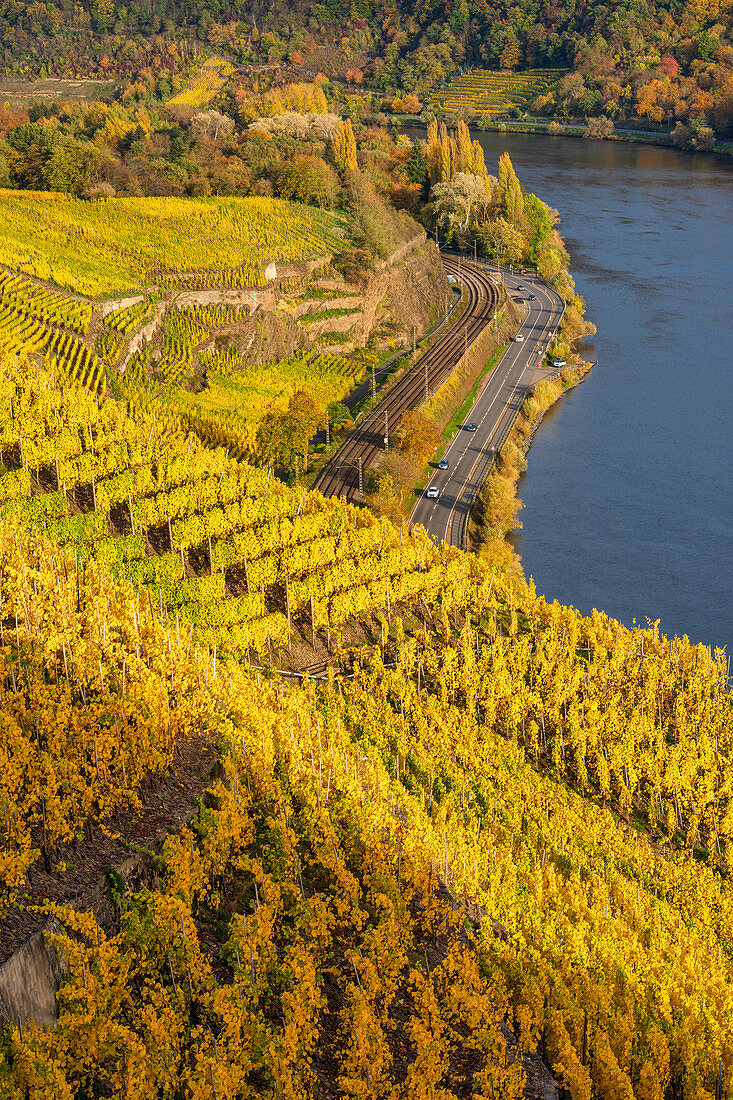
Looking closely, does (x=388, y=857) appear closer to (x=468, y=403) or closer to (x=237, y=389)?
(x=237, y=389)

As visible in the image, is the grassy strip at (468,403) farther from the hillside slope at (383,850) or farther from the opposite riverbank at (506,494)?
the hillside slope at (383,850)

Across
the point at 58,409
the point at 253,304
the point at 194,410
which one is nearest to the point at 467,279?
the point at 253,304

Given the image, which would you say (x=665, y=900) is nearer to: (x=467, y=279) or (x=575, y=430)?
(x=575, y=430)


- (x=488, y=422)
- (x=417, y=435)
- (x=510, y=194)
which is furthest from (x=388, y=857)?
(x=510, y=194)

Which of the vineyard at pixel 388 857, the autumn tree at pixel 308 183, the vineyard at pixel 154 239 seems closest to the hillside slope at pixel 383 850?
the vineyard at pixel 388 857

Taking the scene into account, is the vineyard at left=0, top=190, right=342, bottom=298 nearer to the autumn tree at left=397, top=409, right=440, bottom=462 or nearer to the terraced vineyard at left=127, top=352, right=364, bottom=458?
the terraced vineyard at left=127, top=352, right=364, bottom=458
